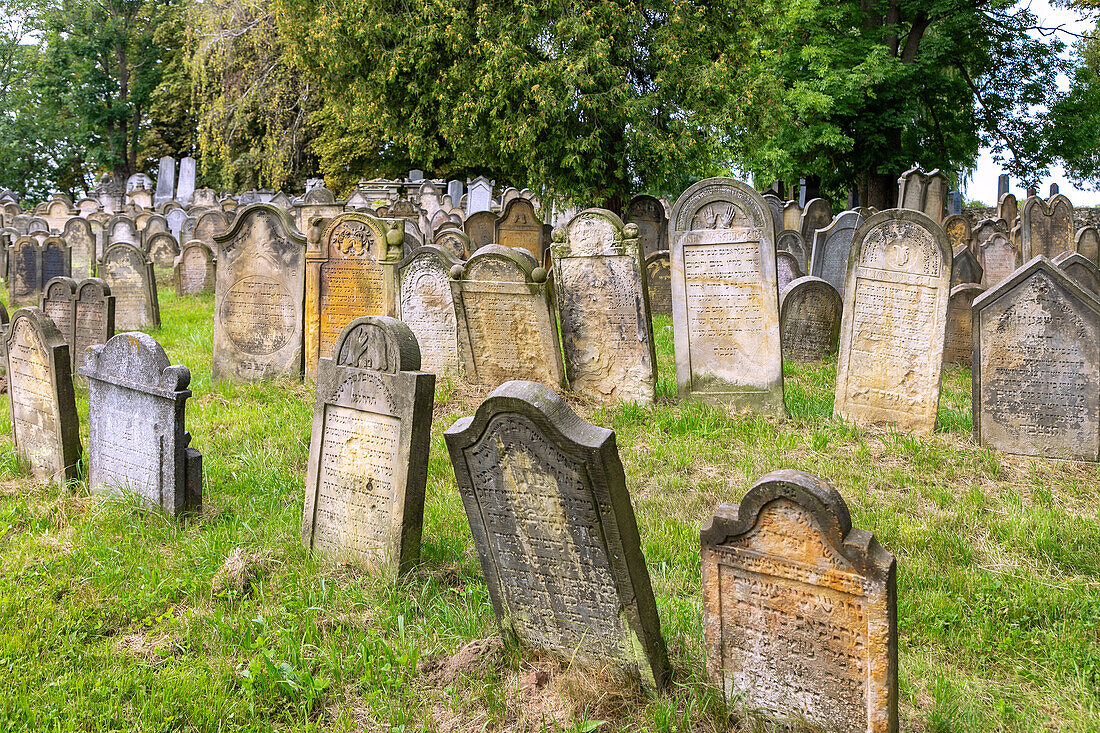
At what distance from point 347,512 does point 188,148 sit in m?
38.8

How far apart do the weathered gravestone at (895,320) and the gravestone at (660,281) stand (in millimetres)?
4830

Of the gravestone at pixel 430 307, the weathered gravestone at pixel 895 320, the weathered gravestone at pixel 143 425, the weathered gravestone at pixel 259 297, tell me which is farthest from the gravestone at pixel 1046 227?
the weathered gravestone at pixel 143 425

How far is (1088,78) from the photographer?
20.4m

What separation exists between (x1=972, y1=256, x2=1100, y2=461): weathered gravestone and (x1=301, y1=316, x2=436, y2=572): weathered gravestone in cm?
414

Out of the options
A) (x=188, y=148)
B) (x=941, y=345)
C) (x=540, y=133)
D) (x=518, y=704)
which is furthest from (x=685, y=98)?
(x=188, y=148)

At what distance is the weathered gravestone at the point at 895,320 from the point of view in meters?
6.39

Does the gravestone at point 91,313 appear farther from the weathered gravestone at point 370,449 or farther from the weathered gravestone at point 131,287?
the weathered gravestone at point 370,449

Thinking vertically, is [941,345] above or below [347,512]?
above

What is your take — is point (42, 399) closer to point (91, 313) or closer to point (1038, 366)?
point (91, 313)

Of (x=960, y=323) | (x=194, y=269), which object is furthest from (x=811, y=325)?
(x=194, y=269)

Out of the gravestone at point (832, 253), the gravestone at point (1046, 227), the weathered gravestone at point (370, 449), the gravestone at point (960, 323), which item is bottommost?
the weathered gravestone at point (370, 449)

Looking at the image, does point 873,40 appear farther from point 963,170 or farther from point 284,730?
point 284,730

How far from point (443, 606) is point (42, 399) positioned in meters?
3.42

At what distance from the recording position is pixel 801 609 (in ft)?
9.73
